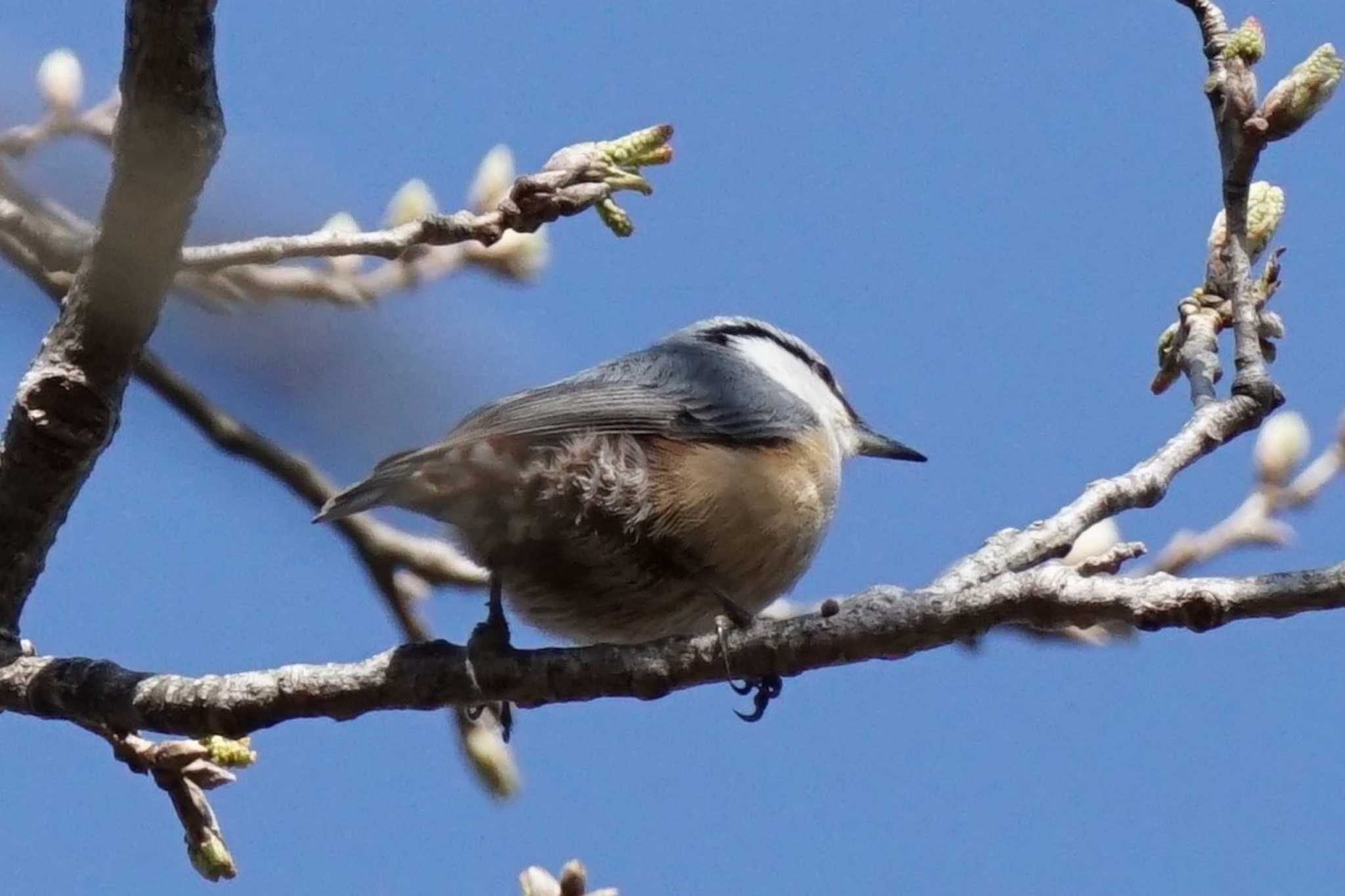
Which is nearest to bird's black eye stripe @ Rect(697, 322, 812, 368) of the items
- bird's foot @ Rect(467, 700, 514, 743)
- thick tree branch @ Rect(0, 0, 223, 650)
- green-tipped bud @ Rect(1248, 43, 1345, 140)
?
bird's foot @ Rect(467, 700, 514, 743)

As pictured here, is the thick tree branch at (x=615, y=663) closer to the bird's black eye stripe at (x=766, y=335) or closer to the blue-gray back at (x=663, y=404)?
the blue-gray back at (x=663, y=404)

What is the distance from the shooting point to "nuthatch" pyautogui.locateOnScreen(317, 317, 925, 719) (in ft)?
8.27

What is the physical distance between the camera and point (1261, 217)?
2555 mm

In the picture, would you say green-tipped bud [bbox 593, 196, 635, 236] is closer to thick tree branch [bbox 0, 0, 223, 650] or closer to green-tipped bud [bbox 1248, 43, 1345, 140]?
thick tree branch [bbox 0, 0, 223, 650]

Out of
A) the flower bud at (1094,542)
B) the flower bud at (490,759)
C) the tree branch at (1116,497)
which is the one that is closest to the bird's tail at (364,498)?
the flower bud at (490,759)

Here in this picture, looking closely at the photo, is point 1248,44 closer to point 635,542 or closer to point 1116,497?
point 1116,497

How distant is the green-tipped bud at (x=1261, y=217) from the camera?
2.55m

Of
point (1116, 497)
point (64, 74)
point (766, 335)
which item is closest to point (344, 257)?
point (64, 74)

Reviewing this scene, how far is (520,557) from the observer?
257 cm

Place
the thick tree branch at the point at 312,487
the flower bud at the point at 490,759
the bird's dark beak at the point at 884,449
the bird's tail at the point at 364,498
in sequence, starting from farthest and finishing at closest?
the bird's dark beak at the point at 884,449 → the flower bud at the point at 490,759 → the bird's tail at the point at 364,498 → the thick tree branch at the point at 312,487

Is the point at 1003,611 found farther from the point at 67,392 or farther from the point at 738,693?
the point at 67,392

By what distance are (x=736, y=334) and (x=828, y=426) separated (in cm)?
44

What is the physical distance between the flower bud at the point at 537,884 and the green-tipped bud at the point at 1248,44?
156 cm

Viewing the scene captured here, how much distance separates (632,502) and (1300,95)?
1217 millimetres
